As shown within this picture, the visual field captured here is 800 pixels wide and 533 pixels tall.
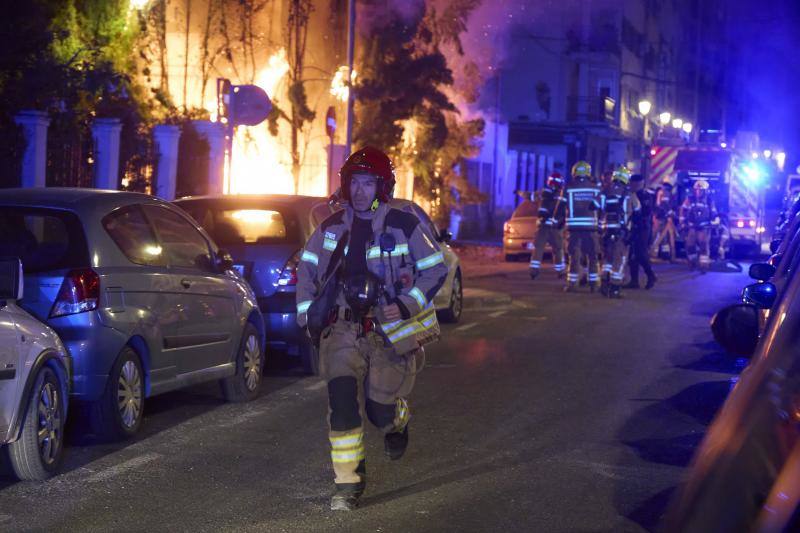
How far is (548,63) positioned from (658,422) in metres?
→ 43.8

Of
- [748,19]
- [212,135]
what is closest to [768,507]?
[212,135]

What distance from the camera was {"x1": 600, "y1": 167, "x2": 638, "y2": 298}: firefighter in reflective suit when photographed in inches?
758

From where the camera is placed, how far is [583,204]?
18.9 metres

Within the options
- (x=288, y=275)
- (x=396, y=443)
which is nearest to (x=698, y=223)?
(x=288, y=275)

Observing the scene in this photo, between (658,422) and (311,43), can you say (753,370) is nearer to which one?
(658,422)

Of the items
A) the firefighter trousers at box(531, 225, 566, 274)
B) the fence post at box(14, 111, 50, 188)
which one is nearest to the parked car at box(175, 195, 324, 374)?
the fence post at box(14, 111, 50, 188)

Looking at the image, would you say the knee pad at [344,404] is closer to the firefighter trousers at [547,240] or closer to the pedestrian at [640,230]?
the firefighter trousers at [547,240]

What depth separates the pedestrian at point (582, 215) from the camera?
61.8 ft

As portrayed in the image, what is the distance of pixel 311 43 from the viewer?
26.1m

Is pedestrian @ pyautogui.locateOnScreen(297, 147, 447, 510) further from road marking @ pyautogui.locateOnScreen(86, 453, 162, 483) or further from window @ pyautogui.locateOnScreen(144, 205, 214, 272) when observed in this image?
window @ pyautogui.locateOnScreen(144, 205, 214, 272)

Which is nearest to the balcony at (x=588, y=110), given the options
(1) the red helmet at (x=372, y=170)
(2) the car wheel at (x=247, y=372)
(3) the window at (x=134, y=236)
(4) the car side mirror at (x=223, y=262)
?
(2) the car wheel at (x=247, y=372)

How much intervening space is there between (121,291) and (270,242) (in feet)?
10.4

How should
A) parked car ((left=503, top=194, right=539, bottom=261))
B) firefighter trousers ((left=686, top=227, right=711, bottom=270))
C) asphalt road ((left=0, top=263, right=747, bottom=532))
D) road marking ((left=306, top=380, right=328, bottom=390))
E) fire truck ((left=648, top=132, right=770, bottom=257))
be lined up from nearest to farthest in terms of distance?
asphalt road ((left=0, top=263, right=747, bottom=532)), road marking ((left=306, top=380, right=328, bottom=390)), parked car ((left=503, top=194, right=539, bottom=261)), firefighter trousers ((left=686, top=227, right=711, bottom=270)), fire truck ((left=648, top=132, right=770, bottom=257))

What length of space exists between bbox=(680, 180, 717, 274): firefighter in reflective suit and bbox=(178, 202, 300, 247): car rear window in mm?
17618
